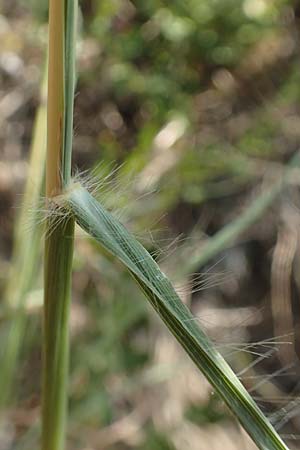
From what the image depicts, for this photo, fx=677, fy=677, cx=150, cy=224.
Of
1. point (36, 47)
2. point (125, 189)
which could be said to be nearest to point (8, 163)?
point (36, 47)

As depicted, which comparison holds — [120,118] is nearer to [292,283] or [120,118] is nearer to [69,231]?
[292,283]

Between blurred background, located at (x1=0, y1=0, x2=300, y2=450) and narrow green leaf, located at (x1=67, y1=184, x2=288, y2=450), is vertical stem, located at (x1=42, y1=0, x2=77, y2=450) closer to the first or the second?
narrow green leaf, located at (x1=67, y1=184, x2=288, y2=450)

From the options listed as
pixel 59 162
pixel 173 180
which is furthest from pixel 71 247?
pixel 173 180

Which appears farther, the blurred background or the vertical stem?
the blurred background

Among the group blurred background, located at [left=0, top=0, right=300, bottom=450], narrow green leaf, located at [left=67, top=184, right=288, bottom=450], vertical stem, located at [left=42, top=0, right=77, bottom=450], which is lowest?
narrow green leaf, located at [left=67, top=184, right=288, bottom=450]

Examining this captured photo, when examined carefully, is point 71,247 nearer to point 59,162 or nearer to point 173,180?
point 59,162

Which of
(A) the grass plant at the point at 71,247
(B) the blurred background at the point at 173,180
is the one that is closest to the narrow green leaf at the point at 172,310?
(A) the grass plant at the point at 71,247

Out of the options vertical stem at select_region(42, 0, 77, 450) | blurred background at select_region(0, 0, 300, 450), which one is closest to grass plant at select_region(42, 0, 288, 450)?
vertical stem at select_region(42, 0, 77, 450)
